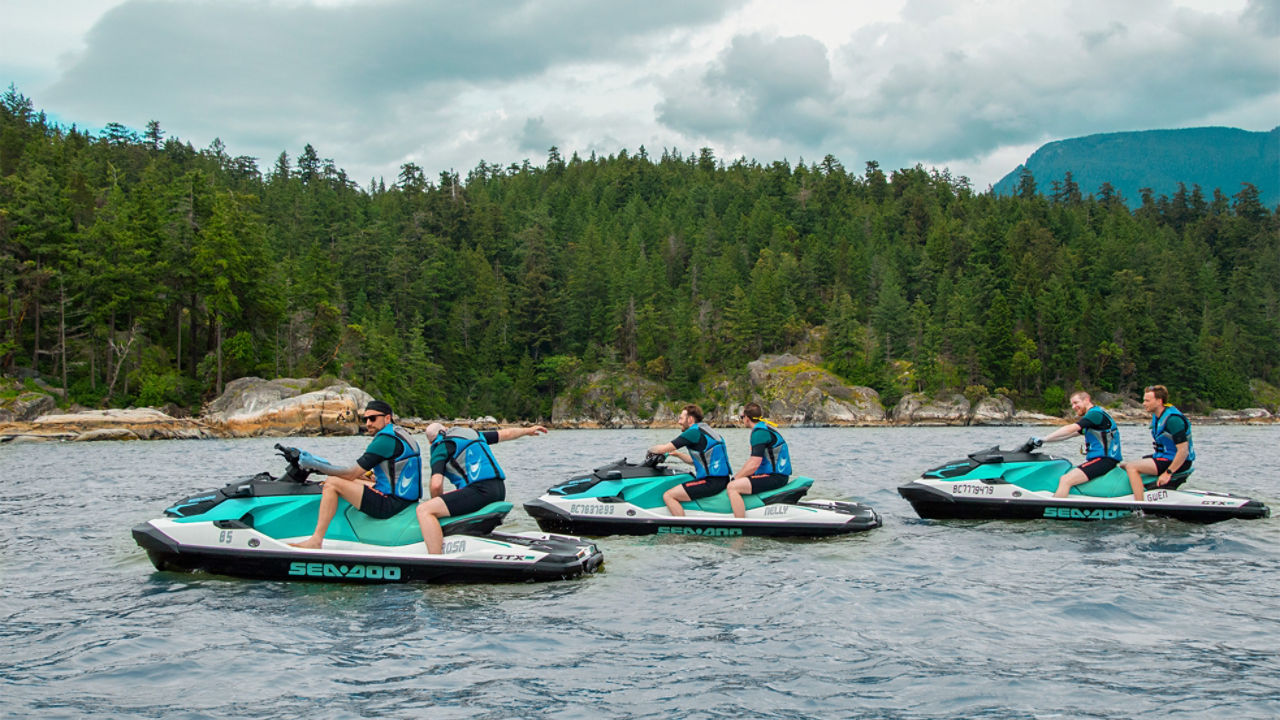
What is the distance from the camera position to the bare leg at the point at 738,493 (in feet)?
49.4

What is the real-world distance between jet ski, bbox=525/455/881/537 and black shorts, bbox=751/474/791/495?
0.29 feet

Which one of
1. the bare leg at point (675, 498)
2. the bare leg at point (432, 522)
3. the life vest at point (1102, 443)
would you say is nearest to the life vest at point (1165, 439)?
the life vest at point (1102, 443)

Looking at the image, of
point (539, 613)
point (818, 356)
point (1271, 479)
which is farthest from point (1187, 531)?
point (818, 356)

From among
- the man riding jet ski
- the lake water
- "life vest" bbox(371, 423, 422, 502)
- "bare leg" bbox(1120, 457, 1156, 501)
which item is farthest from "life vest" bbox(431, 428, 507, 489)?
"bare leg" bbox(1120, 457, 1156, 501)

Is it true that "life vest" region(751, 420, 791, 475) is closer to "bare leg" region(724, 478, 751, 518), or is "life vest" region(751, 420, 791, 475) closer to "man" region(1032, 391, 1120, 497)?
"bare leg" region(724, 478, 751, 518)

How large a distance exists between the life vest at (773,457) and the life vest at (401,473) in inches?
240

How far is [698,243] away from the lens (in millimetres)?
147250

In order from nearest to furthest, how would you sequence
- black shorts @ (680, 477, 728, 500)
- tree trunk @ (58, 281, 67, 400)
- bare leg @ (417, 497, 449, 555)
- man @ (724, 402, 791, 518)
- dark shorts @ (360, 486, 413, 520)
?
bare leg @ (417, 497, 449, 555) → dark shorts @ (360, 486, 413, 520) → man @ (724, 402, 791, 518) → black shorts @ (680, 477, 728, 500) → tree trunk @ (58, 281, 67, 400)

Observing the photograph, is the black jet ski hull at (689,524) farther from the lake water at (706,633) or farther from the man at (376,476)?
the man at (376,476)

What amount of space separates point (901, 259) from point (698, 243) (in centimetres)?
3181

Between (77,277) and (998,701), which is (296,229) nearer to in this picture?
(77,277)

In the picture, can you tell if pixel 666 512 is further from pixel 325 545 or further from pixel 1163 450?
pixel 1163 450

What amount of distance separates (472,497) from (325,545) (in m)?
1.88

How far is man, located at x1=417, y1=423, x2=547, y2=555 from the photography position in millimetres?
11523
